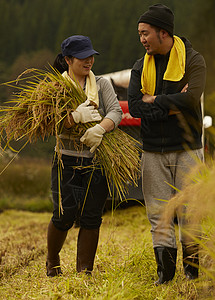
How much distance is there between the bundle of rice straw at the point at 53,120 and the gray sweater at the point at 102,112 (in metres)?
0.05

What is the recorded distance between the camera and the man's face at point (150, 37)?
9.14ft

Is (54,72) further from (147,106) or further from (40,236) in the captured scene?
(40,236)

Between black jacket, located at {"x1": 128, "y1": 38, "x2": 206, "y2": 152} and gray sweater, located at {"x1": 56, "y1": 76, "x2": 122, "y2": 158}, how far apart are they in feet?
0.36

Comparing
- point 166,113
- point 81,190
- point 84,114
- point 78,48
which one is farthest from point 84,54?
point 81,190

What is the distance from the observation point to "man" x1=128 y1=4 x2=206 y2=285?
111 inches

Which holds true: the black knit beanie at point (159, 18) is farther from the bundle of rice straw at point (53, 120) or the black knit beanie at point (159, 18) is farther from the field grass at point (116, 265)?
the field grass at point (116, 265)

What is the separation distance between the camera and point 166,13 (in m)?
2.81

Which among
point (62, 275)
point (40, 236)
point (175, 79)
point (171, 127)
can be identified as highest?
point (175, 79)

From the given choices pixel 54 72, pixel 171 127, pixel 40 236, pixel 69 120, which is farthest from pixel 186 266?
pixel 40 236

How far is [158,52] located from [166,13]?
0.23 metres

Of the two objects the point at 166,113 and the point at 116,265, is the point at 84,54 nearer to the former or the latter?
the point at 166,113

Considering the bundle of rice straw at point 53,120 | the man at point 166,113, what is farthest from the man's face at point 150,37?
the bundle of rice straw at point 53,120

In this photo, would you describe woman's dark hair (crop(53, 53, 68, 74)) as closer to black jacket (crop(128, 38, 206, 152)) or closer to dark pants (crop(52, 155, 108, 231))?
black jacket (crop(128, 38, 206, 152))

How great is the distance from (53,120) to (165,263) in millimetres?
1106
